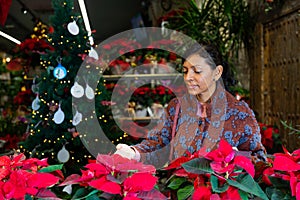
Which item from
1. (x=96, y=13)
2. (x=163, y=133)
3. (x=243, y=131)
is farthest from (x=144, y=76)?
(x=96, y=13)

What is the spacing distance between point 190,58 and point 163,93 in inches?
131

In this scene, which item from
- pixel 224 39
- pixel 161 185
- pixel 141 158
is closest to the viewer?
pixel 161 185

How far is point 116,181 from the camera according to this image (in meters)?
0.97

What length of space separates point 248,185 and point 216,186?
73 millimetres

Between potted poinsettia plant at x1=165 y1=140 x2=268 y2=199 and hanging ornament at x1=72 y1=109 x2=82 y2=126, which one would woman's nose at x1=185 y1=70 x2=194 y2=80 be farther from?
hanging ornament at x1=72 y1=109 x2=82 y2=126

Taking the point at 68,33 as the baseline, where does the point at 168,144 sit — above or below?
below

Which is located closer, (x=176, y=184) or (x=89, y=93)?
(x=176, y=184)

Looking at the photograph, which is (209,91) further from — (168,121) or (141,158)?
(141,158)

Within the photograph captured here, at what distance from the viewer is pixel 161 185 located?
1.13 m

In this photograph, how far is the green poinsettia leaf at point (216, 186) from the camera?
96 cm

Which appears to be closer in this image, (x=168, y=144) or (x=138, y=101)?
(x=168, y=144)

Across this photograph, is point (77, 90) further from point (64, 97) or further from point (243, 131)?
point (243, 131)

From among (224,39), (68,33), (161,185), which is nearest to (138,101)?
(224,39)

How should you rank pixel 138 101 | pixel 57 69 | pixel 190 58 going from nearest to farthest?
pixel 190 58, pixel 57 69, pixel 138 101
